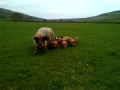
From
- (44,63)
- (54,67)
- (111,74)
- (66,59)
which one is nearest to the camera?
(111,74)

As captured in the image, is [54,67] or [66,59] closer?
[54,67]

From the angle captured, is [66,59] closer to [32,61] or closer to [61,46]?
[32,61]

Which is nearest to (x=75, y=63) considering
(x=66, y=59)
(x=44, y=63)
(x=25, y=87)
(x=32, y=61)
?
(x=66, y=59)

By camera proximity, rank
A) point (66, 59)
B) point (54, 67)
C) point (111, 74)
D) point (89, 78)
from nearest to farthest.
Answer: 1. point (89, 78)
2. point (111, 74)
3. point (54, 67)
4. point (66, 59)

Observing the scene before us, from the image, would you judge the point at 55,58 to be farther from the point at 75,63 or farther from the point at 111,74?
the point at 111,74

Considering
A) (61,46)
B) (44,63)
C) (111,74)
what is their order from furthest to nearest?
(61,46) → (44,63) → (111,74)

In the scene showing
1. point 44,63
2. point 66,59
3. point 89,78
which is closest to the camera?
point 89,78

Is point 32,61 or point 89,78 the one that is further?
point 32,61

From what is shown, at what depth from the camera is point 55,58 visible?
1168 centimetres

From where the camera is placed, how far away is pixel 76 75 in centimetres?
882

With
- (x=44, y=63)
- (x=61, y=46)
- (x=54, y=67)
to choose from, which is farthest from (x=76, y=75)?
(x=61, y=46)

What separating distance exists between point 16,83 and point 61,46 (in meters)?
7.70

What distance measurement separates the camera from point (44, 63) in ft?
34.8

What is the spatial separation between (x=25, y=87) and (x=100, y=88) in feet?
9.99
